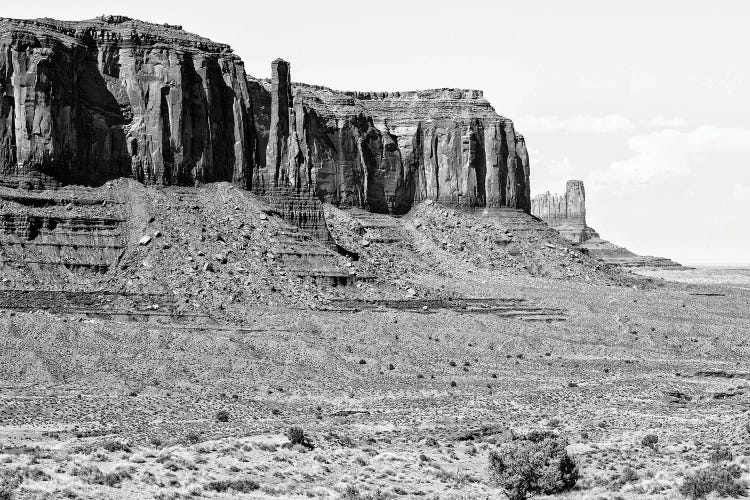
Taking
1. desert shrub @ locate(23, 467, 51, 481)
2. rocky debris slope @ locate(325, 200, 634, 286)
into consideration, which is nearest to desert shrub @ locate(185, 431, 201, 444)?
desert shrub @ locate(23, 467, 51, 481)

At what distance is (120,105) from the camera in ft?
333

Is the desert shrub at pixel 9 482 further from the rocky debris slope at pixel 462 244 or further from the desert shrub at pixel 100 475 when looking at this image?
the rocky debris slope at pixel 462 244

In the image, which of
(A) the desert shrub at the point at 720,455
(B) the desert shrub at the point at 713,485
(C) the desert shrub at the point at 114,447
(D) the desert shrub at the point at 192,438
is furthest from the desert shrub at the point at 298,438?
(B) the desert shrub at the point at 713,485

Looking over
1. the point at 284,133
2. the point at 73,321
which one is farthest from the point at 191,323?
the point at 284,133

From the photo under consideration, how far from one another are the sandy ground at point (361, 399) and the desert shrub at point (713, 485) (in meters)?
0.58

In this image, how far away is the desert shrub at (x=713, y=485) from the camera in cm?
3831

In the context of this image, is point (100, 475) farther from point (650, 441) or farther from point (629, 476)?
point (650, 441)

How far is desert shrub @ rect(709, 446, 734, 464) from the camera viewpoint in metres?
42.6

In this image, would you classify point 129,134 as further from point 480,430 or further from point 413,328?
point 480,430

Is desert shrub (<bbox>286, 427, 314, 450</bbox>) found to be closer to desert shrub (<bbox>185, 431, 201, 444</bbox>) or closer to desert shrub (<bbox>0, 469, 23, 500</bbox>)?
desert shrub (<bbox>185, 431, 201, 444</bbox>)

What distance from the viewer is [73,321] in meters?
77.6

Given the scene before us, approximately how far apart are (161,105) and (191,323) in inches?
967

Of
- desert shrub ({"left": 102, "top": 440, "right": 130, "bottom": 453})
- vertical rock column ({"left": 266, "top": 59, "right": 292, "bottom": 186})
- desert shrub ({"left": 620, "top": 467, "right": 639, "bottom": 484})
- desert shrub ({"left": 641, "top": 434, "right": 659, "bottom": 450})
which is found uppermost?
vertical rock column ({"left": 266, "top": 59, "right": 292, "bottom": 186})

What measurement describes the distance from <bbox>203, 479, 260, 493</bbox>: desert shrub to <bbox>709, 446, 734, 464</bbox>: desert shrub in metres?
12.6
